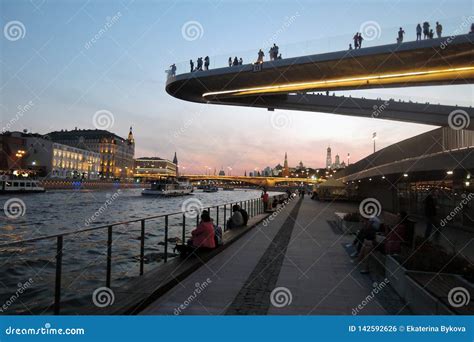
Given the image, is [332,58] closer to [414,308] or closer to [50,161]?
[414,308]

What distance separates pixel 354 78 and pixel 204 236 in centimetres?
4510

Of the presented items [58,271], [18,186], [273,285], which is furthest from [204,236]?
[18,186]

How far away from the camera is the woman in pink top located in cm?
854

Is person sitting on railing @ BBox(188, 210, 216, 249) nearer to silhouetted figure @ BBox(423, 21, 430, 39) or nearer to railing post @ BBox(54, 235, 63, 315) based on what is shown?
railing post @ BBox(54, 235, 63, 315)

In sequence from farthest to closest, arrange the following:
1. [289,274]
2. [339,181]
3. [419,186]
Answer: [339,181]
[419,186]
[289,274]

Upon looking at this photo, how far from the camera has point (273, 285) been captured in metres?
6.23

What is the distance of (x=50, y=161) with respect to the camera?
336 feet

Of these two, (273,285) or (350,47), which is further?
(350,47)

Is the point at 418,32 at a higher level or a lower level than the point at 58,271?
higher

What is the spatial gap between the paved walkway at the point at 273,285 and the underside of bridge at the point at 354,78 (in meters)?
33.8

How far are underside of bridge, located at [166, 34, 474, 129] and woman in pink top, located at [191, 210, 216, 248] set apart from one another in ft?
115

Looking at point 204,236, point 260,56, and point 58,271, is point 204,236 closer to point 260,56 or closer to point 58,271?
point 58,271

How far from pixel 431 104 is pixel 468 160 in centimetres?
3839
